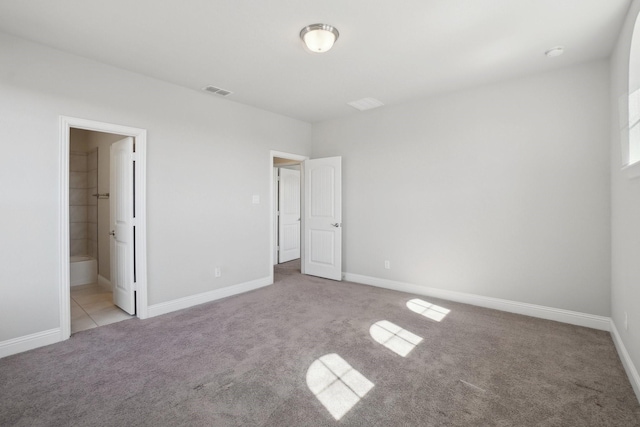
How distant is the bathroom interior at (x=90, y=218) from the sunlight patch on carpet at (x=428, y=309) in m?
3.96

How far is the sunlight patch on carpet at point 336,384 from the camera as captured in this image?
1945 mm

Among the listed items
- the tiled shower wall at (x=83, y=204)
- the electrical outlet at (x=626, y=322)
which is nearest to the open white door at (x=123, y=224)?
the tiled shower wall at (x=83, y=204)

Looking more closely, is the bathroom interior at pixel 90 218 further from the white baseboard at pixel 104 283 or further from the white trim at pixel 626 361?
the white trim at pixel 626 361

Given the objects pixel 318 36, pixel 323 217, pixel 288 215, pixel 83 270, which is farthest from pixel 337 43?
pixel 83 270

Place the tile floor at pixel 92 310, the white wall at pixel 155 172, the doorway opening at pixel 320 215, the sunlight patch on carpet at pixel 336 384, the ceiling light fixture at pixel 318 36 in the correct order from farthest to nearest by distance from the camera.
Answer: the doorway opening at pixel 320 215 → the tile floor at pixel 92 310 → the white wall at pixel 155 172 → the ceiling light fixture at pixel 318 36 → the sunlight patch on carpet at pixel 336 384

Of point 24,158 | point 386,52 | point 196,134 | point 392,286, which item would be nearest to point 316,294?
point 392,286

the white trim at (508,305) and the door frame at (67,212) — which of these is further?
the white trim at (508,305)

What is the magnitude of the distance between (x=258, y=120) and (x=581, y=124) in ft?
13.2

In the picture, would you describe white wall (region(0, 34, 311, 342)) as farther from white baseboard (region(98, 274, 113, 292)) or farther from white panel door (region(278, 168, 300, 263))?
white baseboard (region(98, 274, 113, 292))

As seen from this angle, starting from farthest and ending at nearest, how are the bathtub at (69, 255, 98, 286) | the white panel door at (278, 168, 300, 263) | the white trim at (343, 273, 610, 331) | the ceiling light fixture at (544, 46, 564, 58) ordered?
the white panel door at (278, 168, 300, 263) < the bathtub at (69, 255, 98, 286) < the white trim at (343, 273, 610, 331) < the ceiling light fixture at (544, 46, 564, 58)

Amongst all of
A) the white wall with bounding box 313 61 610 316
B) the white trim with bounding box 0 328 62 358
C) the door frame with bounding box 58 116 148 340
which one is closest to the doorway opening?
the white wall with bounding box 313 61 610 316

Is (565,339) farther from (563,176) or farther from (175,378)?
(175,378)

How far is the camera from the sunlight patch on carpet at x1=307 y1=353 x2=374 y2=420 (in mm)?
1945

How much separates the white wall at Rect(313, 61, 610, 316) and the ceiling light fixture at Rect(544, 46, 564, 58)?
1.46 feet
